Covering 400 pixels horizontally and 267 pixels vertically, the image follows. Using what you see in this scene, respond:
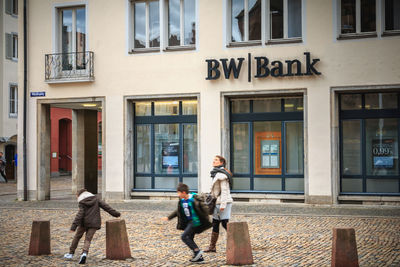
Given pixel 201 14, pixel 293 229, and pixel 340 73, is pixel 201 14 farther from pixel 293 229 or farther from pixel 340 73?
pixel 293 229

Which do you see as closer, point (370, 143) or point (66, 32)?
point (370, 143)

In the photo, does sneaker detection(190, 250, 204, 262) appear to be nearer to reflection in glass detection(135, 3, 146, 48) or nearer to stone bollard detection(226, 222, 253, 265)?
stone bollard detection(226, 222, 253, 265)

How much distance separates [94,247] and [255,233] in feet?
11.2

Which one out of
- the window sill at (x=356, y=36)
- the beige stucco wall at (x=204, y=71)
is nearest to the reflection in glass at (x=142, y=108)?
the beige stucco wall at (x=204, y=71)

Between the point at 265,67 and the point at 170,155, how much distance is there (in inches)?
177

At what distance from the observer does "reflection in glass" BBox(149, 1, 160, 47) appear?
64.0 ft

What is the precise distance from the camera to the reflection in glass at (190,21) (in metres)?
19.0

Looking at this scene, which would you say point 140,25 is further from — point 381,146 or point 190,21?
point 381,146

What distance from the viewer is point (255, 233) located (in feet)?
39.8

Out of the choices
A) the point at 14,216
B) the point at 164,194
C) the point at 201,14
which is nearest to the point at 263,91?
the point at 201,14

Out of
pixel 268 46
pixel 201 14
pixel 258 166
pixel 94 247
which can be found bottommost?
pixel 94 247

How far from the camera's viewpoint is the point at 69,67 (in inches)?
803

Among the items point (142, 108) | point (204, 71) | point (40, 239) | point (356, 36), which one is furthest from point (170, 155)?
point (40, 239)

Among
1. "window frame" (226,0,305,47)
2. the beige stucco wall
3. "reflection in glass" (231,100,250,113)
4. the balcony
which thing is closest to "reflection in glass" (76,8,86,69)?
the balcony
